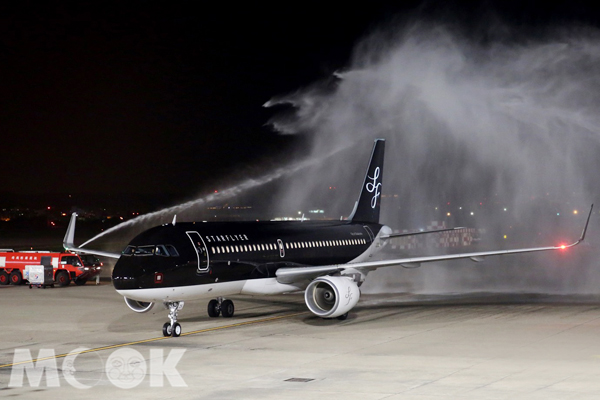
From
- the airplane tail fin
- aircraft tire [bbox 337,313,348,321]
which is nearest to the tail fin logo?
the airplane tail fin

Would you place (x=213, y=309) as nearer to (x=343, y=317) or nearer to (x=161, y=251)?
(x=161, y=251)

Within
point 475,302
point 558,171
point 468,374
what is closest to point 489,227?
point 558,171

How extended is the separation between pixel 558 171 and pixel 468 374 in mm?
36308

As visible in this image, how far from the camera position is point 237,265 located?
82.4ft

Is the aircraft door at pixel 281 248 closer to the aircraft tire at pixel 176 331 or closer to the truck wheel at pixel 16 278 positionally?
the aircraft tire at pixel 176 331

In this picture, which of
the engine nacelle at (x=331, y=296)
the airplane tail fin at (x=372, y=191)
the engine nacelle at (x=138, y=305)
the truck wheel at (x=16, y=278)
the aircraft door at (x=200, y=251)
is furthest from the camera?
the truck wheel at (x=16, y=278)

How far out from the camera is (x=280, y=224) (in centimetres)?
3008

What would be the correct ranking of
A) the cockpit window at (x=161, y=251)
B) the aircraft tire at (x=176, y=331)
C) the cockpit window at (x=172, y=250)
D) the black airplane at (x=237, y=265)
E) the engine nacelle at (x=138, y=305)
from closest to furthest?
the aircraft tire at (x=176, y=331), the black airplane at (x=237, y=265), the cockpit window at (x=161, y=251), the cockpit window at (x=172, y=250), the engine nacelle at (x=138, y=305)

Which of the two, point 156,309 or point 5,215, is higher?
point 5,215

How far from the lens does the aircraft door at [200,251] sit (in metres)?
23.6

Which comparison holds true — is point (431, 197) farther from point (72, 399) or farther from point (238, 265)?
point (72, 399)

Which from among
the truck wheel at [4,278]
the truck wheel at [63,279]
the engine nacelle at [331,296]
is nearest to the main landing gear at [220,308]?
the engine nacelle at [331,296]

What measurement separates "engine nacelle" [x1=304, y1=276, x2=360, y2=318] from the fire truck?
1950 centimetres

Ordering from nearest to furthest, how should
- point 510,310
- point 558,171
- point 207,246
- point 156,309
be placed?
1. point 207,246
2. point 510,310
3. point 156,309
4. point 558,171
